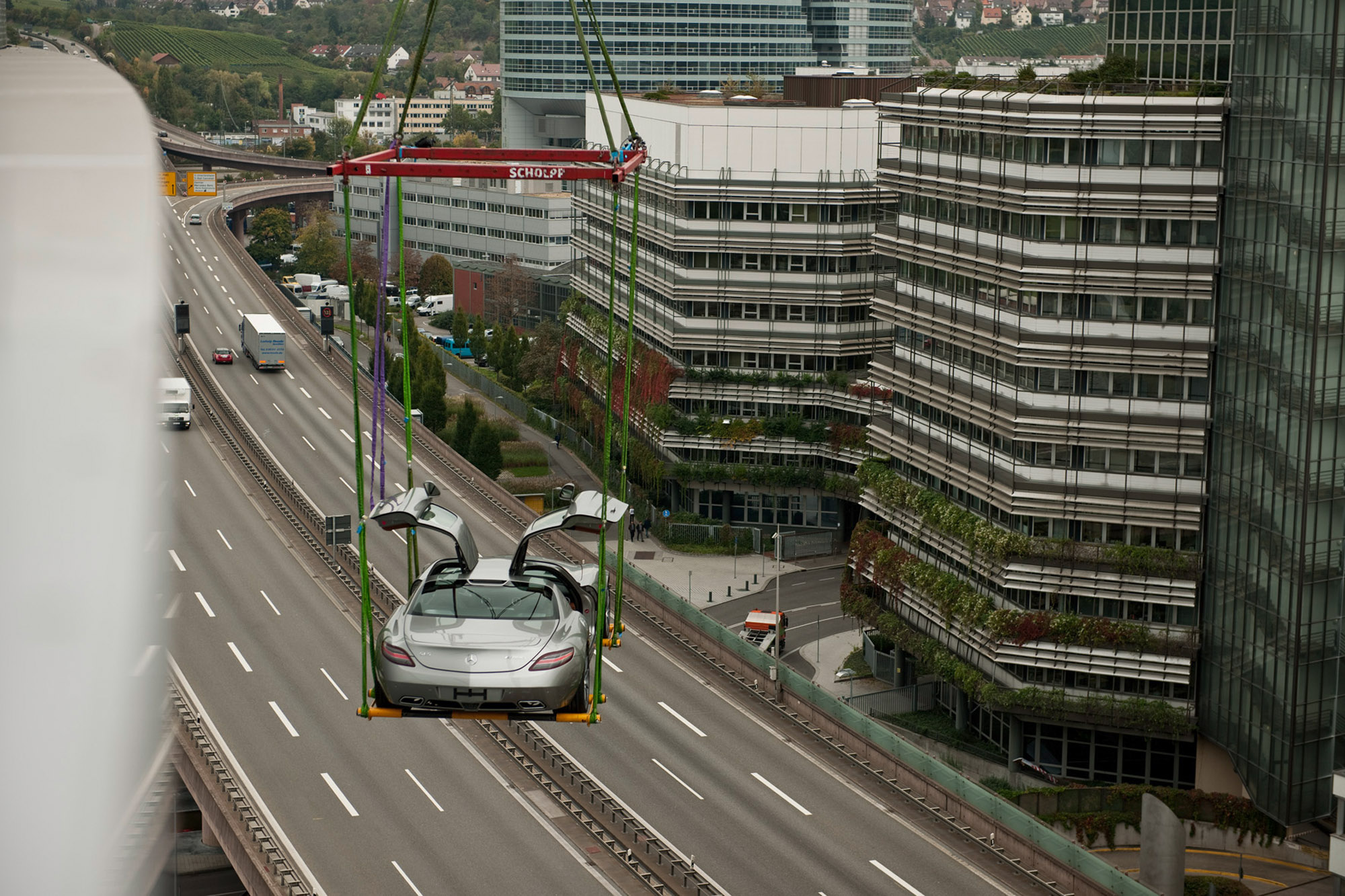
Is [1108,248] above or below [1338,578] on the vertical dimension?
above

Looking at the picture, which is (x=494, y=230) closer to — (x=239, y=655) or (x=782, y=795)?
(x=239, y=655)


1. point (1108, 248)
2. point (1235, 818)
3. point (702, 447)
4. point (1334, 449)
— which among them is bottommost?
point (1235, 818)

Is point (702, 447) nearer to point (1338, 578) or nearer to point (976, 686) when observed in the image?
point (976, 686)

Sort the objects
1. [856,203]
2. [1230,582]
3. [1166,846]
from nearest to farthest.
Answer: [1166,846] < [1230,582] < [856,203]

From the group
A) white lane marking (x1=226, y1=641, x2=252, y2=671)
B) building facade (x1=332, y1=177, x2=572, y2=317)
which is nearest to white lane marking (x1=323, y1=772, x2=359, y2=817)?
white lane marking (x1=226, y1=641, x2=252, y2=671)

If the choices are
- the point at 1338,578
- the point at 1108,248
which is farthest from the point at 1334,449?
the point at 1108,248

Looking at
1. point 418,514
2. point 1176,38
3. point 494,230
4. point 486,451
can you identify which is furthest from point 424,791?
point 494,230

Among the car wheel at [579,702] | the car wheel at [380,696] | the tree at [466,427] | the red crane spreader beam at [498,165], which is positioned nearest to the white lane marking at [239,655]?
the tree at [466,427]
